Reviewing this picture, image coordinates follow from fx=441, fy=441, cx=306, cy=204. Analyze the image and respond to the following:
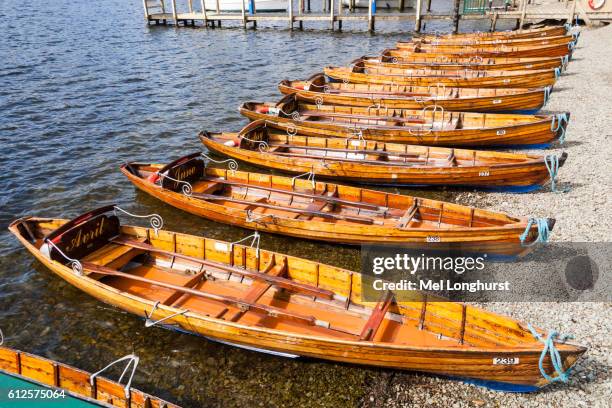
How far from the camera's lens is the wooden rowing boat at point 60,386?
737cm

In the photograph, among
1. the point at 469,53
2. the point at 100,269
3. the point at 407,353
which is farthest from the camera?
the point at 469,53

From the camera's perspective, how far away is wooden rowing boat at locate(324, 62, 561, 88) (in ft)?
76.8

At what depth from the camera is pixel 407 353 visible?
26.6 feet

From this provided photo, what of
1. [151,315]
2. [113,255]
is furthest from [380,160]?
[151,315]

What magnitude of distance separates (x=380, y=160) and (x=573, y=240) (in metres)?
7.44

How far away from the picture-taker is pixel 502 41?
3256 centimetres

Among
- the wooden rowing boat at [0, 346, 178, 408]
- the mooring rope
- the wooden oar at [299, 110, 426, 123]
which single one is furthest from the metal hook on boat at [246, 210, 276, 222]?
the mooring rope

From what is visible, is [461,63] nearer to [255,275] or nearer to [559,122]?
[559,122]

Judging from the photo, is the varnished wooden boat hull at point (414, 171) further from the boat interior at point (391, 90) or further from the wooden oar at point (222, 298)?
the wooden oar at point (222, 298)

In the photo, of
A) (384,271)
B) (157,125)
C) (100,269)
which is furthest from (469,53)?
(100,269)

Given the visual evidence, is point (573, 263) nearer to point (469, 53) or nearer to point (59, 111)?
point (469, 53)

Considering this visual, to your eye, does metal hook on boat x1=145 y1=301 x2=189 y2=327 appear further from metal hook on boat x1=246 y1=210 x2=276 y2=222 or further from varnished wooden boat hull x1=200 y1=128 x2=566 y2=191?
varnished wooden boat hull x1=200 y1=128 x2=566 y2=191

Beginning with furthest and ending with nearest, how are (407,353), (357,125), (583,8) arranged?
1. (583,8)
2. (357,125)
3. (407,353)

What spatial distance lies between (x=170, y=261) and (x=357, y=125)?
11.6 m
